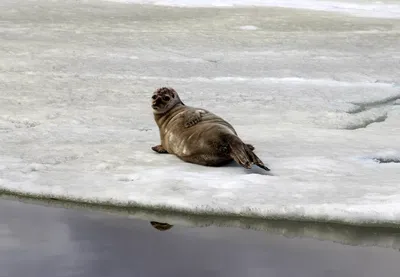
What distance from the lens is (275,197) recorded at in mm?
3592

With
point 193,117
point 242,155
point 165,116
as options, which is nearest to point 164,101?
point 165,116

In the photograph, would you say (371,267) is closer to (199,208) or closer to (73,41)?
(199,208)

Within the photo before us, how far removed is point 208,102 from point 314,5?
23.7 feet

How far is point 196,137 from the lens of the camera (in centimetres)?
423

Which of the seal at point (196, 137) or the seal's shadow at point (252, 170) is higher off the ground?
the seal at point (196, 137)

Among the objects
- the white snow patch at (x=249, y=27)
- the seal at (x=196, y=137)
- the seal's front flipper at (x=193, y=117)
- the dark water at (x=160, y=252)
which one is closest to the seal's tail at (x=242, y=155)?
the seal at (x=196, y=137)

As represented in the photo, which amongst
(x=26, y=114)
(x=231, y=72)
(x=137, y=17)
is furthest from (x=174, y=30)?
(x=26, y=114)

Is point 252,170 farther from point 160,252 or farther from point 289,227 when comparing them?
point 160,252

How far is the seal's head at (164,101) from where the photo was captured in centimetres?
469

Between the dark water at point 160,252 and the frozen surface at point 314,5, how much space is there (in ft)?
30.2

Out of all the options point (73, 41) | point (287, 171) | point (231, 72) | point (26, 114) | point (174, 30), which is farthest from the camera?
point (174, 30)

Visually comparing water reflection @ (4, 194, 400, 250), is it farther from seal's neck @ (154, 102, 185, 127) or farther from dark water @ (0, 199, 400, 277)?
seal's neck @ (154, 102, 185, 127)

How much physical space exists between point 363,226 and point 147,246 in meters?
0.97

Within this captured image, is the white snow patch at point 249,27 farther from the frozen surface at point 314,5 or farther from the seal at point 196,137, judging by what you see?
the seal at point 196,137
